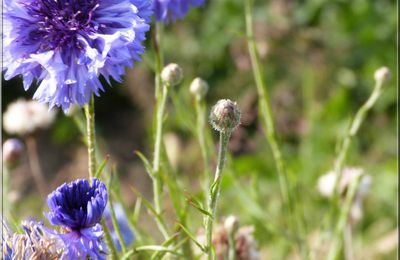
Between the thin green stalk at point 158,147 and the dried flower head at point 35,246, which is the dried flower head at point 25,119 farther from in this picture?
the dried flower head at point 35,246

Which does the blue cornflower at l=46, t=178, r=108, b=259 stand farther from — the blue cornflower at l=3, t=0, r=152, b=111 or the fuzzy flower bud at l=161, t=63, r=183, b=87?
the fuzzy flower bud at l=161, t=63, r=183, b=87

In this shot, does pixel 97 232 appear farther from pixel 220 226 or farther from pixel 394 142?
pixel 394 142

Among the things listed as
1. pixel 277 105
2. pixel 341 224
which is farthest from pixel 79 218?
pixel 277 105

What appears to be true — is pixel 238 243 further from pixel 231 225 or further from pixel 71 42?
pixel 71 42

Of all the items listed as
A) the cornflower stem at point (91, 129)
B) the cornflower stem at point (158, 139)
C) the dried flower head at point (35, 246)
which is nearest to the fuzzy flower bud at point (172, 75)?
the cornflower stem at point (158, 139)

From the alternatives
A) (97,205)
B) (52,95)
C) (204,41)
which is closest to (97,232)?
(97,205)
